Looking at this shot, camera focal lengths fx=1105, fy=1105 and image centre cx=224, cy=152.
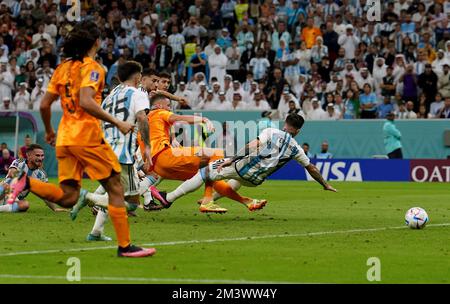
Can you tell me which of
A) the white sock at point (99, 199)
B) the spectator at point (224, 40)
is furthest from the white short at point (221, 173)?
the spectator at point (224, 40)

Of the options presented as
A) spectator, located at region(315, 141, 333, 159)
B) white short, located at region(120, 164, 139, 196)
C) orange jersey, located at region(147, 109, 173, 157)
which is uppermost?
orange jersey, located at region(147, 109, 173, 157)

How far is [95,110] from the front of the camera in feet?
37.2

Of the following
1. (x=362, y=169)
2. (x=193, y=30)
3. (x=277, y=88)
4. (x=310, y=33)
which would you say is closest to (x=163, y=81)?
(x=362, y=169)

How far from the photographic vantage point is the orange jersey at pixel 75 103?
11.7 m

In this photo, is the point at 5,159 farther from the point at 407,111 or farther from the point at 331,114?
the point at 407,111

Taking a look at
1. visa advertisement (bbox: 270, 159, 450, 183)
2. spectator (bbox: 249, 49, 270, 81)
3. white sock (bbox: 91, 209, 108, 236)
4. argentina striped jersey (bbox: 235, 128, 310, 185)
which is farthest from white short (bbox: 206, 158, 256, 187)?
spectator (bbox: 249, 49, 270, 81)

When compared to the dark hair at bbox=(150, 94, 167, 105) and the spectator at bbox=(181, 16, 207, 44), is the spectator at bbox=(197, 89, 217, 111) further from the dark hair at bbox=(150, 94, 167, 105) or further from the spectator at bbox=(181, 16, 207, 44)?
the dark hair at bbox=(150, 94, 167, 105)

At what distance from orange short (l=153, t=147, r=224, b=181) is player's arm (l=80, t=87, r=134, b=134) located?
5856 millimetres

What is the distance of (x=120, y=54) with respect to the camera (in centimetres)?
3803

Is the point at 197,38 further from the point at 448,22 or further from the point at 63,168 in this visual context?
the point at 63,168

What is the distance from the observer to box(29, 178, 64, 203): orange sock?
39.4 feet

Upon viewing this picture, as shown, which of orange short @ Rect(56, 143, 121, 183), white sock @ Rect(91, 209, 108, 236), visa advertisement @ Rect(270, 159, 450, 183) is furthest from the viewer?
visa advertisement @ Rect(270, 159, 450, 183)

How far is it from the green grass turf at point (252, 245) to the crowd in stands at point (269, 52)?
42.8 feet

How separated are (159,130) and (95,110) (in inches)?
241
